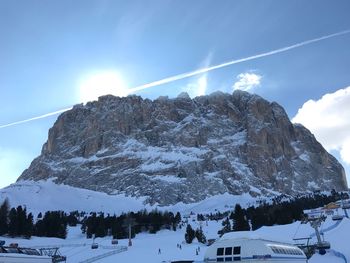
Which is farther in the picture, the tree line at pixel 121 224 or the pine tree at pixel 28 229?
the tree line at pixel 121 224

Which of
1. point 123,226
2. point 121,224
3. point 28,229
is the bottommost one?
point 28,229

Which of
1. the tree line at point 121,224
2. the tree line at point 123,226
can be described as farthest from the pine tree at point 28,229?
the tree line at point 123,226

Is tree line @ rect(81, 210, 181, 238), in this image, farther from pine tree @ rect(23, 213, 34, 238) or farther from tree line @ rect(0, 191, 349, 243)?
pine tree @ rect(23, 213, 34, 238)

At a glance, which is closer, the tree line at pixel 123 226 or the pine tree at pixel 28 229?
the pine tree at pixel 28 229

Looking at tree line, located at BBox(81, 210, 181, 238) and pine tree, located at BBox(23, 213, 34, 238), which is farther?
tree line, located at BBox(81, 210, 181, 238)

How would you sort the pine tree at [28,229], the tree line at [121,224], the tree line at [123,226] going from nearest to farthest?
1. the pine tree at [28,229]
2. the tree line at [121,224]
3. the tree line at [123,226]

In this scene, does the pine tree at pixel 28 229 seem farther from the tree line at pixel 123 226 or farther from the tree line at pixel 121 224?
the tree line at pixel 123 226

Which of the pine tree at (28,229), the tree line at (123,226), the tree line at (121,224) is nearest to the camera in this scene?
the pine tree at (28,229)

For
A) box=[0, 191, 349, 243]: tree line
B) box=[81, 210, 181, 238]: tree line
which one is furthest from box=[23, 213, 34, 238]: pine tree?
box=[81, 210, 181, 238]: tree line

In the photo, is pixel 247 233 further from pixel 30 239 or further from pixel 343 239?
pixel 30 239

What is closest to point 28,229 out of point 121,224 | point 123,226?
point 123,226

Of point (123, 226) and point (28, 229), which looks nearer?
point (28, 229)

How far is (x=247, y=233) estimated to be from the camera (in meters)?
31.0

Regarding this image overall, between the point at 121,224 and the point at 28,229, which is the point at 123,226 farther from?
the point at 28,229
